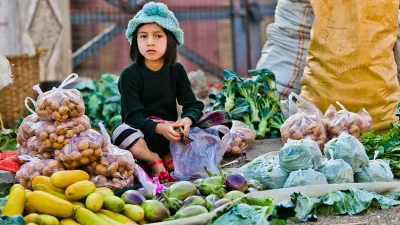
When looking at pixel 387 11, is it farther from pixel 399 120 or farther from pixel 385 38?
pixel 399 120

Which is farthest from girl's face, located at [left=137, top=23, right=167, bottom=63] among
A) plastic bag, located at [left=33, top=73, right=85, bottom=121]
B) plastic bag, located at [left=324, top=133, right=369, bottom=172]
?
plastic bag, located at [left=324, top=133, right=369, bottom=172]

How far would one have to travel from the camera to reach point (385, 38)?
21.6 feet

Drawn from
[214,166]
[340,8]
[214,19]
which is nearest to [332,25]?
[340,8]

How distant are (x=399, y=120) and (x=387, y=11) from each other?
2.95 feet

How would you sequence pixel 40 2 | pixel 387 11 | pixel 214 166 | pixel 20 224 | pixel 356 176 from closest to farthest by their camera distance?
pixel 20 224 < pixel 356 176 < pixel 214 166 < pixel 387 11 < pixel 40 2

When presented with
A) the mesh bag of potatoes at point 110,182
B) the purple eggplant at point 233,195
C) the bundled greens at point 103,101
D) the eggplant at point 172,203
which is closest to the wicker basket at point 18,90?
the bundled greens at point 103,101

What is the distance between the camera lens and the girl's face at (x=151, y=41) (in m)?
5.52

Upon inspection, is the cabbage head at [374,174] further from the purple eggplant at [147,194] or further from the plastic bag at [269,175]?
the purple eggplant at [147,194]

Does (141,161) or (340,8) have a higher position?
(340,8)

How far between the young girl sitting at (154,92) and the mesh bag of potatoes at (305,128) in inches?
31.4

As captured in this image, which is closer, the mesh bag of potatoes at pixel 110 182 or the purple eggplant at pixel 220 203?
the purple eggplant at pixel 220 203

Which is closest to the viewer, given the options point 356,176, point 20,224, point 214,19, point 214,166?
point 20,224

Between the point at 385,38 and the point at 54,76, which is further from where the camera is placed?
the point at 54,76

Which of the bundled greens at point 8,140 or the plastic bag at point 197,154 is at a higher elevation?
the plastic bag at point 197,154
